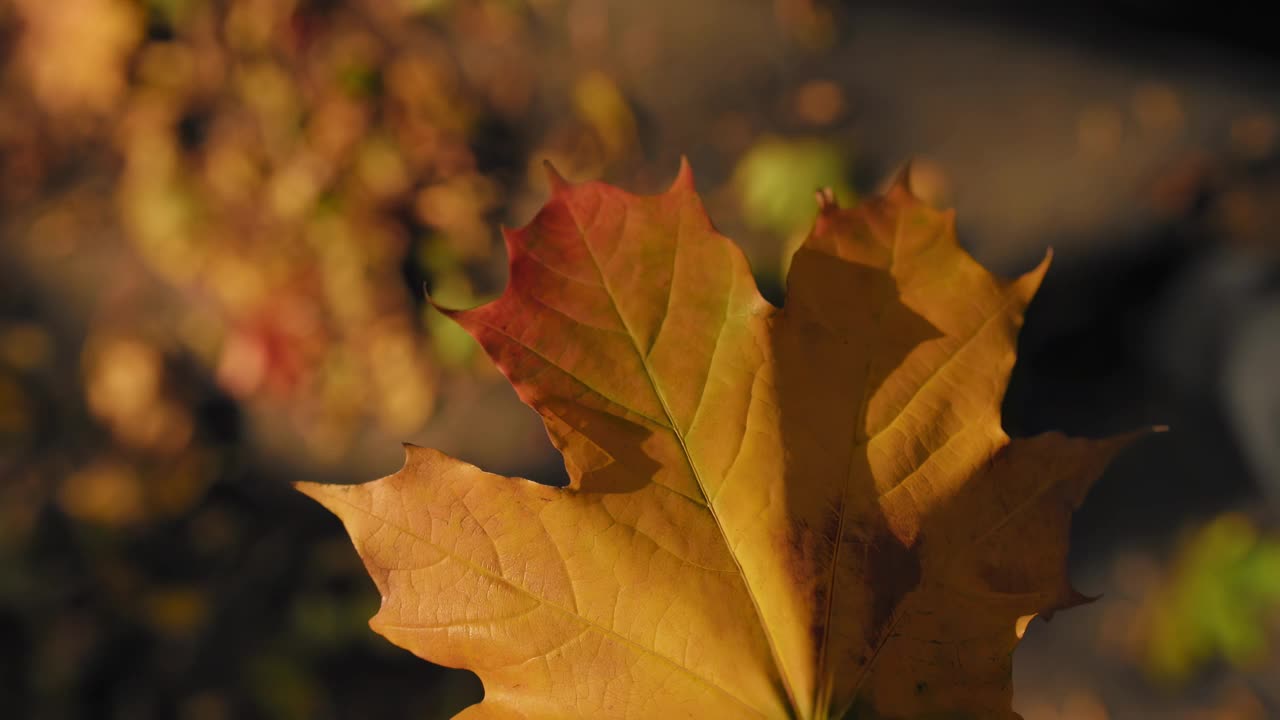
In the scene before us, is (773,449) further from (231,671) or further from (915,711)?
(231,671)

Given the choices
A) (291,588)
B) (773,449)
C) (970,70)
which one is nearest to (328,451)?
(291,588)

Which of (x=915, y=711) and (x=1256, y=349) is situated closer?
(x=915, y=711)

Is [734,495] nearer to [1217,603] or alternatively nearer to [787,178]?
[787,178]

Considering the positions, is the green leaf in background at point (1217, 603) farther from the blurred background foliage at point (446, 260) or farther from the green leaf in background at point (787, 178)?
the green leaf in background at point (787, 178)

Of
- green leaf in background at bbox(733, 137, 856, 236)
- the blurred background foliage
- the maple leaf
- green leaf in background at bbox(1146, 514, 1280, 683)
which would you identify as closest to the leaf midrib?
the maple leaf

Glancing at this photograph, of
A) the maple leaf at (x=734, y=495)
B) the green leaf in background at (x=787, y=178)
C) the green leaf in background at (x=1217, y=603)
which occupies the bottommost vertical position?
the green leaf in background at (x=1217, y=603)

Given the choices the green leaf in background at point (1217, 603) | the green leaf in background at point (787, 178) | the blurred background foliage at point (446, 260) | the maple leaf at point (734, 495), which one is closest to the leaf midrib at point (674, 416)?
the maple leaf at point (734, 495)

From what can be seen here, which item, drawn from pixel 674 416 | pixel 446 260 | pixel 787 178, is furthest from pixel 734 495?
pixel 446 260
